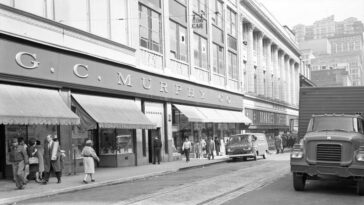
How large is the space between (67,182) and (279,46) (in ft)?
179

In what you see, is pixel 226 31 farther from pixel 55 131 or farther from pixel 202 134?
pixel 55 131

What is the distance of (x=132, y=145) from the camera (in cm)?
2614

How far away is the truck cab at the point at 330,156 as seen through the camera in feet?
40.2

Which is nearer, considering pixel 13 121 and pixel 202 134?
pixel 13 121

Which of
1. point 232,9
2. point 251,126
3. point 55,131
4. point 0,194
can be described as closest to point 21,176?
point 0,194

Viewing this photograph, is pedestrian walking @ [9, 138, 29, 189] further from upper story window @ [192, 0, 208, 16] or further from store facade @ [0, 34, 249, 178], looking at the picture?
upper story window @ [192, 0, 208, 16]

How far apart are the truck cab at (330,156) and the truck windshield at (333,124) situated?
41 mm

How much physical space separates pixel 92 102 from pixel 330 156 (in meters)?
12.5

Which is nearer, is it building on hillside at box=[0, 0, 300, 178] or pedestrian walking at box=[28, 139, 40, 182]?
pedestrian walking at box=[28, 139, 40, 182]

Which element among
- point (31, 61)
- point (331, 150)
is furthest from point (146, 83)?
point (331, 150)

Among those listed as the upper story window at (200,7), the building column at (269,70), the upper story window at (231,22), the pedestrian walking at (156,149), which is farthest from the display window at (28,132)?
the building column at (269,70)

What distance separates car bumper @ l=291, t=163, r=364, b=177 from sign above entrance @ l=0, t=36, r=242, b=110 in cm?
1112

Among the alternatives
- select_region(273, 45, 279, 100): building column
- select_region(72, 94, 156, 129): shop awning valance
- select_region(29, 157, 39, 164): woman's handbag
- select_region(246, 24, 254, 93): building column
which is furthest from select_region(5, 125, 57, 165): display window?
select_region(273, 45, 279, 100): building column

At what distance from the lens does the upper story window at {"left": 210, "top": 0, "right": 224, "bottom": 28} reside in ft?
132
